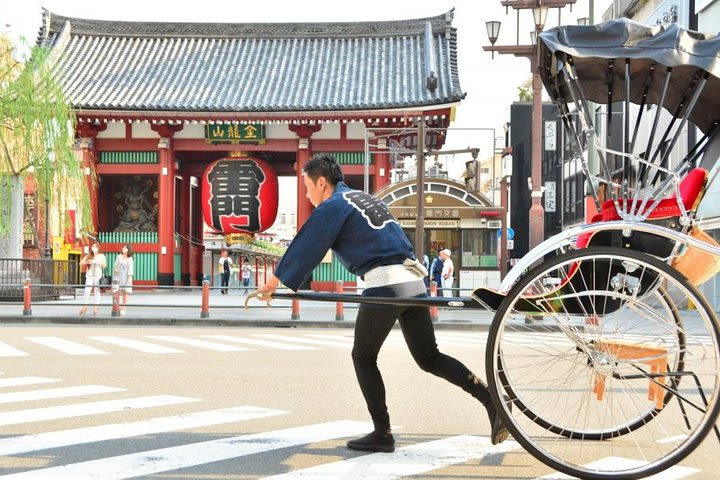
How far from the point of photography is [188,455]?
470cm

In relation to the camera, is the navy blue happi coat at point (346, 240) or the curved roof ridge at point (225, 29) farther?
the curved roof ridge at point (225, 29)

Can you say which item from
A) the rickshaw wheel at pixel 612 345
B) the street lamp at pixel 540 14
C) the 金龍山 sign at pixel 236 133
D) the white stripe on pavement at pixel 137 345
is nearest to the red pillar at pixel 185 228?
the 金龍山 sign at pixel 236 133

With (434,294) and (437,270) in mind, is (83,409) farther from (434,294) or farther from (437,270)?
(437,270)

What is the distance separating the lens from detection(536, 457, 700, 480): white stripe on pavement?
424 cm

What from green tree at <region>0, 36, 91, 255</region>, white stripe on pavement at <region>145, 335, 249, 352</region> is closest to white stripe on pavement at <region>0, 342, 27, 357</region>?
white stripe on pavement at <region>145, 335, 249, 352</region>

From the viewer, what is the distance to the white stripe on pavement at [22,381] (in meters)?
7.58

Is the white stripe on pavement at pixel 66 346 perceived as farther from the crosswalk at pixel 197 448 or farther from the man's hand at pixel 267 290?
the man's hand at pixel 267 290

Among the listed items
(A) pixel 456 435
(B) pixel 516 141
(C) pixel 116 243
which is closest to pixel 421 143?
(C) pixel 116 243

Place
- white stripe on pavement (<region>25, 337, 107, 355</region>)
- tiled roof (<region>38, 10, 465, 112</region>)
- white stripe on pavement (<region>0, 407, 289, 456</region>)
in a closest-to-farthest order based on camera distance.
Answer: white stripe on pavement (<region>0, 407, 289, 456</region>) → white stripe on pavement (<region>25, 337, 107, 355</region>) → tiled roof (<region>38, 10, 465, 112</region>)

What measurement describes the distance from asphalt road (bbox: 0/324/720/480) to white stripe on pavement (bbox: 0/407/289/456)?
11 mm

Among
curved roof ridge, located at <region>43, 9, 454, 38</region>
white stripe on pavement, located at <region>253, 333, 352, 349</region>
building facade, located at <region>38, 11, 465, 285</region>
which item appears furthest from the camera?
curved roof ridge, located at <region>43, 9, 454, 38</region>

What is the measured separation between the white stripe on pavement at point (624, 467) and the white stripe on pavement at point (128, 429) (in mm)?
2400

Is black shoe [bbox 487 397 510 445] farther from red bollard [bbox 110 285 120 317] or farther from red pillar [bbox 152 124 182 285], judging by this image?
red pillar [bbox 152 124 182 285]

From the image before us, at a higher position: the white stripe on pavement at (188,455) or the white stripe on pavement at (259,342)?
the white stripe on pavement at (188,455)
